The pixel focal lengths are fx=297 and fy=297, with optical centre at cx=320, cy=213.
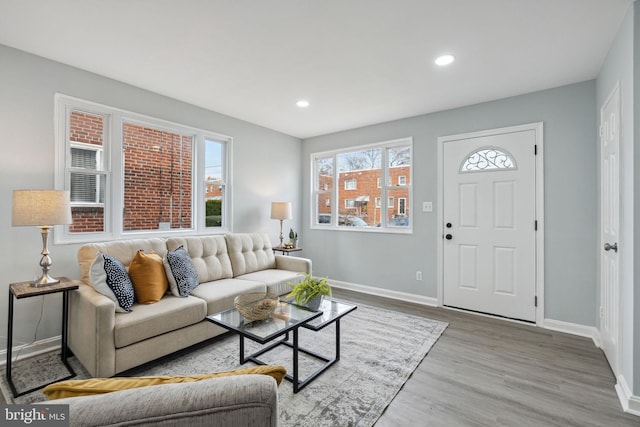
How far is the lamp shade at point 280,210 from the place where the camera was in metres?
4.39

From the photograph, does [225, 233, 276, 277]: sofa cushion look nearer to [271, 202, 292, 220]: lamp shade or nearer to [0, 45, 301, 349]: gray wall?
[271, 202, 292, 220]: lamp shade

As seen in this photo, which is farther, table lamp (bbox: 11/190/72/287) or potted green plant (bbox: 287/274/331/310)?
potted green plant (bbox: 287/274/331/310)

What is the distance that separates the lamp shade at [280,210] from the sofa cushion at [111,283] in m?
2.29

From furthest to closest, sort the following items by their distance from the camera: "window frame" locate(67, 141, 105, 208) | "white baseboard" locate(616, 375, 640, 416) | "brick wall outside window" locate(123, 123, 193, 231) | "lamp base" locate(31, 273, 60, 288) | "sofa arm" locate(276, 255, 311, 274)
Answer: "sofa arm" locate(276, 255, 311, 274) → "brick wall outside window" locate(123, 123, 193, 231) → "window frame" locate(67, 141, 105, 208) → "lamp base" locate(31, 273, 60, 288) → "white baseboard" locate(616, 375, 640, 416)

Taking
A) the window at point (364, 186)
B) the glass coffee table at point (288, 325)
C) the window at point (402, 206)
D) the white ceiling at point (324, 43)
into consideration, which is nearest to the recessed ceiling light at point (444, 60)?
the white ceiling at point (324, 43)

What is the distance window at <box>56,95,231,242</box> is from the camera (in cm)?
284

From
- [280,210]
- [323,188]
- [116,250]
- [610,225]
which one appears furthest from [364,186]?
[116,250]

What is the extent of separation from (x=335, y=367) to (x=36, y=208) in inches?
98.2

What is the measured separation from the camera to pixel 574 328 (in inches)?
119

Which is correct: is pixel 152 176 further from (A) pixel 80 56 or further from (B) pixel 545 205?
→ (B) pixel 545 205

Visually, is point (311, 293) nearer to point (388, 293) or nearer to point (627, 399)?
point (627, 399)

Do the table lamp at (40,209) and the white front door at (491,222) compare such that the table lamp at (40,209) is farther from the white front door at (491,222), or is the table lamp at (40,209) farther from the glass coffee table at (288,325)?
the white front door at (491,222)

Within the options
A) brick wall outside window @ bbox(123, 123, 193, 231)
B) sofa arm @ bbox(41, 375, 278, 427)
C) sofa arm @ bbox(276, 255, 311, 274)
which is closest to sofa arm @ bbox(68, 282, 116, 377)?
brick wall outside window @ bbox(123, 123, 193, 231)

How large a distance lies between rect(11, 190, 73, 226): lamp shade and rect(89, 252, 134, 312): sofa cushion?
0.42m
